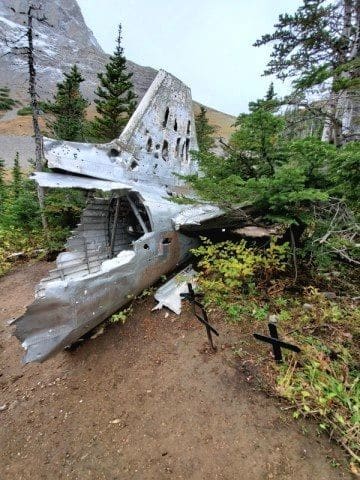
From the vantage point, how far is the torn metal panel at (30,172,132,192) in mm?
4965

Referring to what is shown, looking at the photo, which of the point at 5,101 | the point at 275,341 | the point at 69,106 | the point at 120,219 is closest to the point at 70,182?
the point at 120,219


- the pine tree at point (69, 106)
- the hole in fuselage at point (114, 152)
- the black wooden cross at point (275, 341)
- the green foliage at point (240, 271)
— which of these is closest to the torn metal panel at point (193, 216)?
the green foliage at point (240, 271)

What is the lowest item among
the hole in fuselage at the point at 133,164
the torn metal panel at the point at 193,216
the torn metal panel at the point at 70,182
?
the torn metal panel at the point at 193,216

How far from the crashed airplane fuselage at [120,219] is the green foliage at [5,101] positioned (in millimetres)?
57914

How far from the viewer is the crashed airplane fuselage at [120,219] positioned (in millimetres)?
4277

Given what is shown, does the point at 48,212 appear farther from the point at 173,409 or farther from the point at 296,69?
the point at 296,69

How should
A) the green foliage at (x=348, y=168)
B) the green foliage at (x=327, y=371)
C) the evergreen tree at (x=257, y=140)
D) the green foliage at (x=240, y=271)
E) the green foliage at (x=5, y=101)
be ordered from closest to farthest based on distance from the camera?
the green foliage at (x=327, y=371), the green foliage at (x=348, y=168), the evergreen tree at (x=257, y=140), the green foliage at (x=240, y=271), the green foliage at (x=5, y=101)

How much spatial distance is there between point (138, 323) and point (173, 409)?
2361mm

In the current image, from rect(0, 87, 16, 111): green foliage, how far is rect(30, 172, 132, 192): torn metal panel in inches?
2360

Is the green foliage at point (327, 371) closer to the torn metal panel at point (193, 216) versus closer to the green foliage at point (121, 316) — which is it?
the torn metal panel at point (193, 216)

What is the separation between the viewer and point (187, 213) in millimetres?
7469

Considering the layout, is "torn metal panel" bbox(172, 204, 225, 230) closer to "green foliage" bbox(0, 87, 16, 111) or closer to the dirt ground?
the dirt ground

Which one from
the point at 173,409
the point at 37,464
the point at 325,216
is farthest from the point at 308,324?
the point at 37,464

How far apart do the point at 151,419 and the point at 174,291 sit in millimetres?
3178
